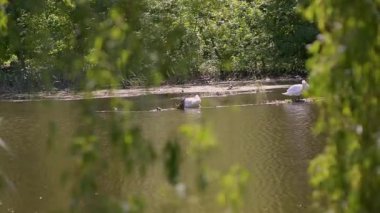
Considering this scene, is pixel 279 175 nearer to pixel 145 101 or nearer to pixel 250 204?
pixel 250 204

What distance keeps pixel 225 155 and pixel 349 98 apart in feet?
28.0

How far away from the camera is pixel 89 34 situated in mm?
2279

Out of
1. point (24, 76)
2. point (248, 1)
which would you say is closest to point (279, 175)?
point (24, 76)

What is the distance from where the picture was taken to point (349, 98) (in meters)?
2.21

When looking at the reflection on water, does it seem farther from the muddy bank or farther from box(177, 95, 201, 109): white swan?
the muddy bank

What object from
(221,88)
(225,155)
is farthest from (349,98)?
(221,88)

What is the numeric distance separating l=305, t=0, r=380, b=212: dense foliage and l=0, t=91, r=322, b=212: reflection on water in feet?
10.1

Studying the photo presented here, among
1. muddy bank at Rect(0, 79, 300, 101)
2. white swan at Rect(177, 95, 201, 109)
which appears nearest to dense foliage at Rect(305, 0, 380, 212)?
white swan at Rect(177, 95, 201, 109)

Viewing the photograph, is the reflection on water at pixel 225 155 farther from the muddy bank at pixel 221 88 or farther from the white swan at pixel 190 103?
the muddy bank at pixel 221 88

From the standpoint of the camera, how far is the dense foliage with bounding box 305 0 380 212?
6.84 ft

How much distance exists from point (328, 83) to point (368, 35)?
0.19 m

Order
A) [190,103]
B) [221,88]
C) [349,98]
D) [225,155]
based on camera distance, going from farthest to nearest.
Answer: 1. [221,88]
2. [190,103]
3. [225,155]
4. [349,98]

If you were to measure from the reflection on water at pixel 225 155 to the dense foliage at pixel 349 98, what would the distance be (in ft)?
10.1

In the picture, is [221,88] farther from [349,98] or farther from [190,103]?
[349,98]
